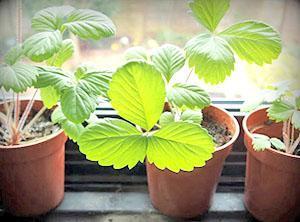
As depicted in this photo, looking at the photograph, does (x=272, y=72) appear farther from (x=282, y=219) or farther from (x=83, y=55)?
(x=83, y=55)

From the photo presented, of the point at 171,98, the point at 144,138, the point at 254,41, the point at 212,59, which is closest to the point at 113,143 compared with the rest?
the point at 144,138

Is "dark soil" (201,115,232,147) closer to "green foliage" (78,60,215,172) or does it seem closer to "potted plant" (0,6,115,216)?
"green foliage" (78,60,215,172)

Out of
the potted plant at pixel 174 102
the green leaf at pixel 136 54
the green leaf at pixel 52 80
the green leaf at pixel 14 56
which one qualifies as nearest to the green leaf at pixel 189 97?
the potted plant at pixel 174 102

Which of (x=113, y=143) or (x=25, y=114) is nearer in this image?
(x=113, y=143)

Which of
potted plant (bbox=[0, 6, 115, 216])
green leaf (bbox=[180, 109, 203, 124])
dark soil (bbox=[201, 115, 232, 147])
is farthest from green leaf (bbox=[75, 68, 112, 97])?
dark soil (bbox=[201, 115, 232, 147])

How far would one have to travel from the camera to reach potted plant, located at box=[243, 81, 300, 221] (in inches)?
40.9

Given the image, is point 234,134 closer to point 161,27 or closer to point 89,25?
point 161,27

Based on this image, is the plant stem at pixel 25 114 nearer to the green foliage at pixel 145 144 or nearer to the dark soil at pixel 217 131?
the green foliage at pixel 145 144

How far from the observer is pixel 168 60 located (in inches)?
40.8

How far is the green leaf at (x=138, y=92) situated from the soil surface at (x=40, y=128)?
1.04ft

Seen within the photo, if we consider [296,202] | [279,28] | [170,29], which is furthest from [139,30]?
[296,202]

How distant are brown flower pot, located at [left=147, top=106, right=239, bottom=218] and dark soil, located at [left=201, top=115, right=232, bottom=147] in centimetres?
1

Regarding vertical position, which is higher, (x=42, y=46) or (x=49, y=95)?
(x=42, y=46)

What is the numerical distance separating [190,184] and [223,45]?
364 mm
